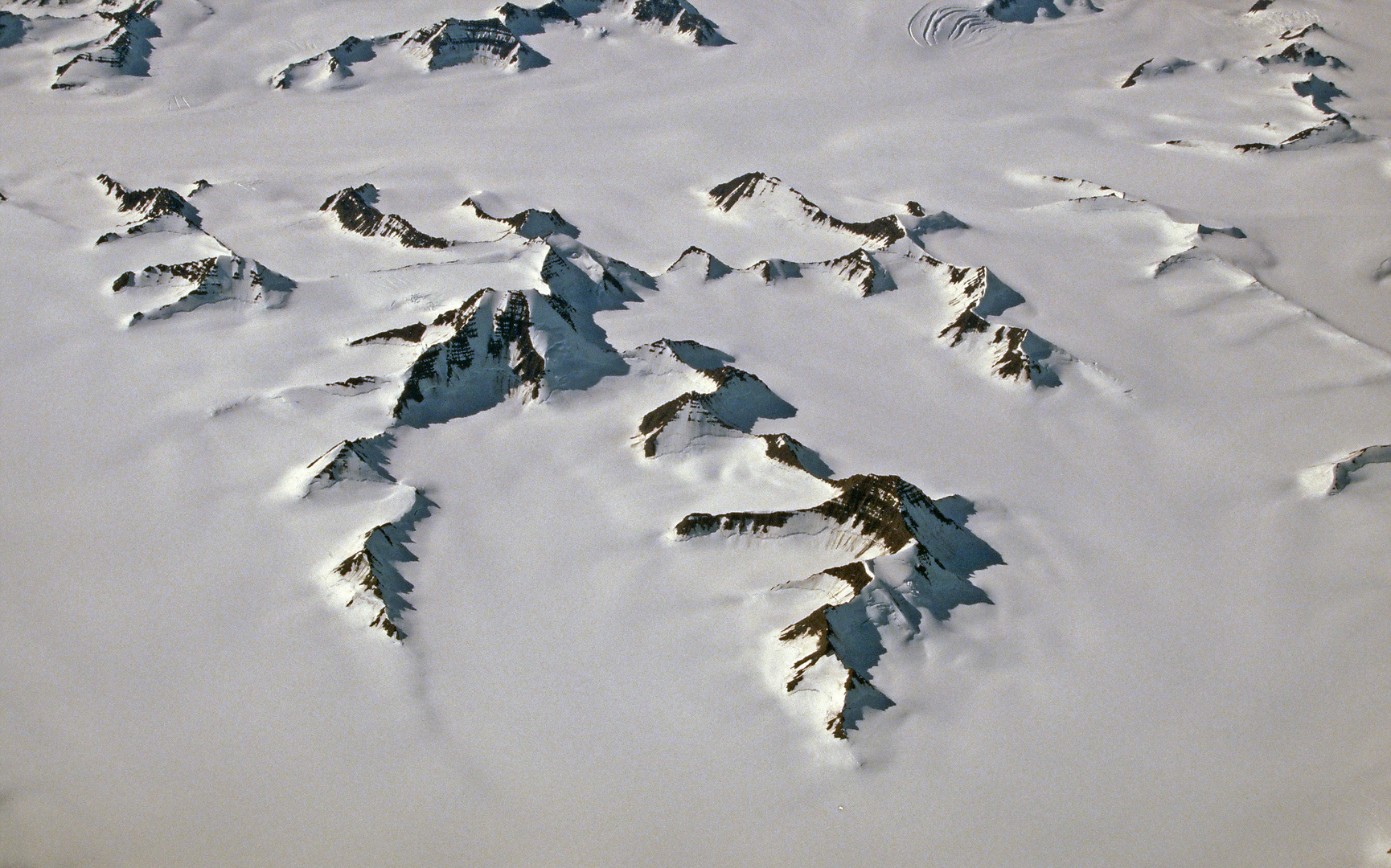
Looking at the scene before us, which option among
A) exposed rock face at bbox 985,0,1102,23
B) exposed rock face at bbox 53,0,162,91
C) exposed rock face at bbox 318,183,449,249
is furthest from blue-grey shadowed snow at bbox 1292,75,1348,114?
exposed rock face at bbox 53,0,162,91

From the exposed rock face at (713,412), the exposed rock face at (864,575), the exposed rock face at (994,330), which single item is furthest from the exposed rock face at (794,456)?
the exposed rock face at (994,330)

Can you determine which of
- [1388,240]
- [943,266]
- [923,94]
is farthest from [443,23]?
[1388,240]

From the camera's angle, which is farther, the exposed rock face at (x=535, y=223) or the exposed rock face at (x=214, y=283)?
the exposed rock face at (x=535, y=223)

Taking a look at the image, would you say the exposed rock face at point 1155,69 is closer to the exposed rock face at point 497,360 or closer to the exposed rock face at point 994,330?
the exposed rock face at point 994,330

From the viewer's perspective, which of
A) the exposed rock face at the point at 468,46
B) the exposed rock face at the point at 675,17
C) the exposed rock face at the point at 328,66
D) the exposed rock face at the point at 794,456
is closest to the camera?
the exposed rock face at the point at 794,456

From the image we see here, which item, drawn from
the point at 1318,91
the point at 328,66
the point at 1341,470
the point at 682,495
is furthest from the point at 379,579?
the point at 1318,91

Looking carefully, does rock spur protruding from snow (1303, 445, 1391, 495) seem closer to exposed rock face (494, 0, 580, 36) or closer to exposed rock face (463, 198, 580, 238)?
exposed rock face (463, 198, 580, 238)

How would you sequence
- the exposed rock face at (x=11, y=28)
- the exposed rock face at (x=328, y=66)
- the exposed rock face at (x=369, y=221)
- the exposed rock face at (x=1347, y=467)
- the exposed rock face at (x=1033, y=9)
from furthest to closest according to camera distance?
the exposed rock face at (x=1033, y=9) < the exposed rock face at (x=11, y=28) < the exposed rock face at (x=328, y=66) < the exposed rock face at (x=369, y=221) < the exposed rock face at (x=1347, y=467)
